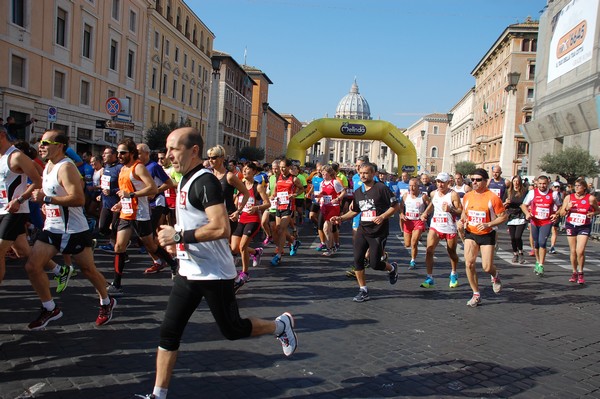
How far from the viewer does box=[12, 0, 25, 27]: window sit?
2355 cm

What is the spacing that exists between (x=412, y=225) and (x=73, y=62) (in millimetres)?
24767

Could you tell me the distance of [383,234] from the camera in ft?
24.3

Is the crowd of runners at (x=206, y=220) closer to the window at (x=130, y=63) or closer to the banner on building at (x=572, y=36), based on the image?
the banner on building at (x=572, y=36)

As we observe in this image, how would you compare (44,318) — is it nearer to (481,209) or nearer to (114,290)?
(114,290)

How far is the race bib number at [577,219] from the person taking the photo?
9.55m

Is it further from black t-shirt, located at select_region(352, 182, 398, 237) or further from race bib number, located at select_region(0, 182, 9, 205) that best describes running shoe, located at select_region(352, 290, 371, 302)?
race bib number, located at select_region(0, 182, 9, 205)

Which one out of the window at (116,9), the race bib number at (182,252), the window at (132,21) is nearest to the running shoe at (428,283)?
the race bib number at (182,252)

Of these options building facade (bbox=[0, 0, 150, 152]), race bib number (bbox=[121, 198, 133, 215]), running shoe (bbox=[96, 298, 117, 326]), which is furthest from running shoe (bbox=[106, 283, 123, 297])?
building facade (bbox=[0, 0, 150, 152])

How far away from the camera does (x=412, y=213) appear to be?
1000cm

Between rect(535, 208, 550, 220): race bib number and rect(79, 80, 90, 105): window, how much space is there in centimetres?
2661

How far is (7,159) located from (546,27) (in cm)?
4426

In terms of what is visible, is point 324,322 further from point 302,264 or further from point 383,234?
point 302,264

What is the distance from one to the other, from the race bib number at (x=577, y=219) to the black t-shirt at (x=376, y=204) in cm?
424

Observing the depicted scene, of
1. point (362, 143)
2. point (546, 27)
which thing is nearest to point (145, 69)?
point (546, 27)
